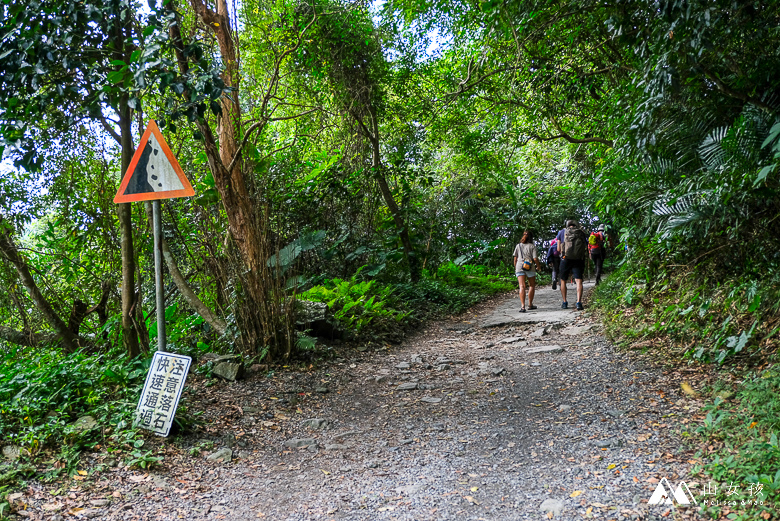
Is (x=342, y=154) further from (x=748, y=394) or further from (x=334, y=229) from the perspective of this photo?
(x=748, y=394)

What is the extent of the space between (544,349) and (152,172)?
16.6 feet

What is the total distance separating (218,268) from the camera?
19.3ft

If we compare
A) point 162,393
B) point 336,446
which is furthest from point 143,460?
point 336,446

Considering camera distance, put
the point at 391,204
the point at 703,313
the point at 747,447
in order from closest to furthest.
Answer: the point at 747,447 < the point at 703,313 < the point at 391,204

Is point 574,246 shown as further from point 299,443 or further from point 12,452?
point 12,452

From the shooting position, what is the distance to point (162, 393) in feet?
13.6

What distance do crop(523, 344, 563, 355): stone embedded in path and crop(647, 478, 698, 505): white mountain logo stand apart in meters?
3.66

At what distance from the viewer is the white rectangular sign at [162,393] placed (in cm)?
411

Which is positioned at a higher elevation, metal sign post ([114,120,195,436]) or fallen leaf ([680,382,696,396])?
metal sign post ([114,120,195,436])

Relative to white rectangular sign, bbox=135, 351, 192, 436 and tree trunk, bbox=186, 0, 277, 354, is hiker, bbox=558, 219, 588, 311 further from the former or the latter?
white rectangular sign, bbox=135, 351, 192, 436

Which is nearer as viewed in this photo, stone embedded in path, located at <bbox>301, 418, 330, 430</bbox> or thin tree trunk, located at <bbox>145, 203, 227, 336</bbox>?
stone embedded in path, located at <bbox>301, 418, 330, 430</bbox>

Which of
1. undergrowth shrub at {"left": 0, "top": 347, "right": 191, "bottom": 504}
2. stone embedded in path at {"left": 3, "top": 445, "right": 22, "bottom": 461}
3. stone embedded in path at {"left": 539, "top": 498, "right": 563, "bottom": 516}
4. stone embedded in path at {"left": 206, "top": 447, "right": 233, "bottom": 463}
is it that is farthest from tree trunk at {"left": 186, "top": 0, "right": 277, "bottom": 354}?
stone embedded in path at {"left": 539, "top": 498, "right": 563, "bottom": 516}

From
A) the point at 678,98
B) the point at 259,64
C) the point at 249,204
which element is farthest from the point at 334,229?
the point at 678,98

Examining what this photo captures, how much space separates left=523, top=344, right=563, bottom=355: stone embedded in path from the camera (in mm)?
6684
